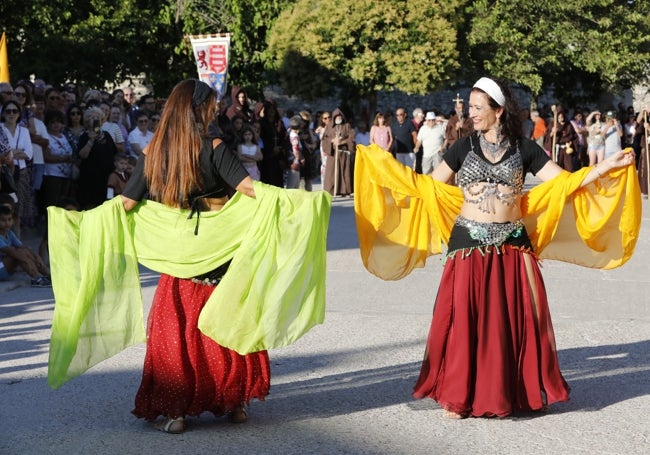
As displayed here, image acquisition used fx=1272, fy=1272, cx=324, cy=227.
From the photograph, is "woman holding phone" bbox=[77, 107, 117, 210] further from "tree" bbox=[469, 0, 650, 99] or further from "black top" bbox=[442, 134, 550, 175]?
"tree" bbox=[469, 0, 650, 99]

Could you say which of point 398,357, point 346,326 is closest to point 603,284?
point 346,326

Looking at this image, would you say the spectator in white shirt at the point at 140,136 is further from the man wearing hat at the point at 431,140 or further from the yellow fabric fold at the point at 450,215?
the yellow fabric fold at the point at 450,215

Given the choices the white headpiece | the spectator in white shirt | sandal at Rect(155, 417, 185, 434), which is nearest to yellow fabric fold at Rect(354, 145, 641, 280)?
the white headpiece

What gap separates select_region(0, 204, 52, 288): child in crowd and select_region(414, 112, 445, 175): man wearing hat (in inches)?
525

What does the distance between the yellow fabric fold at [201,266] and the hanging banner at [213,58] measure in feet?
46.0

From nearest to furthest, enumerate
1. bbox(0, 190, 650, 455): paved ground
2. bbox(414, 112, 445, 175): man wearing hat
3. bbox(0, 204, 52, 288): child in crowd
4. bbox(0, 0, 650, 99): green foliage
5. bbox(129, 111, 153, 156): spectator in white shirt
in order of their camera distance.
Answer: bbox(0, 190, 650, 455): paved ground < bbox(0, 204, 52, 288): child in crowd < bbox(129, 111, 153, 156): spectator in white shirt < bbox(414, 112, 445, 175): man wearing hat < bbox(0, 0, 650, 99): green foliage

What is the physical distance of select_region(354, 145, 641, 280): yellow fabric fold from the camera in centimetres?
690

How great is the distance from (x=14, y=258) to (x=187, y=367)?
5.96 m

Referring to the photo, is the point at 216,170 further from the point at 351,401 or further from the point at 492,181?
the point at 351,401

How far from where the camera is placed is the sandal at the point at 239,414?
626 cm

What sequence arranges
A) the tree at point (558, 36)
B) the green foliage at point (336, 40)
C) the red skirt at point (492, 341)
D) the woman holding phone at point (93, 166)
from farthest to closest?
the tree at point (558, 36) < the green foliage at point (336, 40) < the woman holding phone at point (93, 166) < the red skirt at point (492, 341)

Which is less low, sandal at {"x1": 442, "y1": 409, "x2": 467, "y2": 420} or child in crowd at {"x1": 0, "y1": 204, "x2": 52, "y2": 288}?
sandal at {"x1": 442, "y1": 409, "x2": 467, "y2": 420}

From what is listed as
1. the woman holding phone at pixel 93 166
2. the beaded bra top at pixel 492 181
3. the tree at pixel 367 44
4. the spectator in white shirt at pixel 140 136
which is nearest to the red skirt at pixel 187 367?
the beaded bra top at pixel 492 181

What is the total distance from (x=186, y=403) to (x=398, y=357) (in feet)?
7.32
